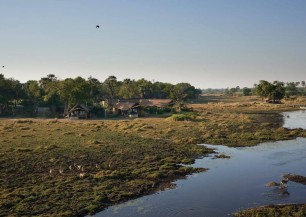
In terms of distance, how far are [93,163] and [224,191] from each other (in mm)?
14415

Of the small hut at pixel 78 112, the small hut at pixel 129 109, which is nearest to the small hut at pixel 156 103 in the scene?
the small hut at pixel 129 109

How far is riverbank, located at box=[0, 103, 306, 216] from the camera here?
2422 cm

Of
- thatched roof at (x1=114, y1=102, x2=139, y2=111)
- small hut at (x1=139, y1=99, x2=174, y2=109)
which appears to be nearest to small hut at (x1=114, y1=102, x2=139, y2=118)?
thatched roof at (x1=114, y1=102, x2=139, y2=111)

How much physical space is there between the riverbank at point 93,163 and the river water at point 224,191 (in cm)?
171

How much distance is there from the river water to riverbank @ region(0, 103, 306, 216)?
171 cm

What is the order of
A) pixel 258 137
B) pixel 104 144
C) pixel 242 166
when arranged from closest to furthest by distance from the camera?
pixel 242 166 < pixel 104 144 < pixel 258 137

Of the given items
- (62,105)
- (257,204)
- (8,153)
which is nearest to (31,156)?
(8,153)

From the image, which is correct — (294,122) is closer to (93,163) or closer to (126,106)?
(126,106)

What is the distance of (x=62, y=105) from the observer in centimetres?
10381

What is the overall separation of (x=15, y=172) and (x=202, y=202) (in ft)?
58.8

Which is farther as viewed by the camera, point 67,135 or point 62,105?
point 62,105

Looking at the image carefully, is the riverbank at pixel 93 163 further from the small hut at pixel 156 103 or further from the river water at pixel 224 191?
the small hut at pixel 156 103

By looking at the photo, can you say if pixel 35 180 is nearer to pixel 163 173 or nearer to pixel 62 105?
pixel 163 173

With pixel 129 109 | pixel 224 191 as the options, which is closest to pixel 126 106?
pixel 129 109
